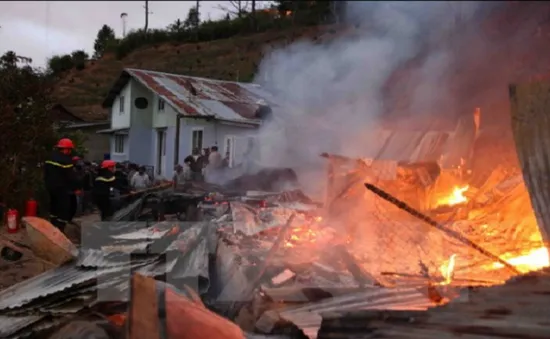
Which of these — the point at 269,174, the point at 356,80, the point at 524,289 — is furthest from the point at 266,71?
the point at 524,289

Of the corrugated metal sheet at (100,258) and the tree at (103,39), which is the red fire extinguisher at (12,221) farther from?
the tree at (103,39)

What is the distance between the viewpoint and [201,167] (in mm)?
14656

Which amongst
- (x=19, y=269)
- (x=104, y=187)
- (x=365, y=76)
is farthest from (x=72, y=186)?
(x=365, y=76)

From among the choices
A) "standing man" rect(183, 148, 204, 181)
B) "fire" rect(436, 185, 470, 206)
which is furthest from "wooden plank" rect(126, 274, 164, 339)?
"standing man" rect(183, 148, 204, 181)

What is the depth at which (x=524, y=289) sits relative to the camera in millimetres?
4043

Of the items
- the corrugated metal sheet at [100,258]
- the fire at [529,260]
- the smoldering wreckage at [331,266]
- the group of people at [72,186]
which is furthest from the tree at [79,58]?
the fire at [529,260]

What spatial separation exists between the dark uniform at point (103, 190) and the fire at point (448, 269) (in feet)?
19.8

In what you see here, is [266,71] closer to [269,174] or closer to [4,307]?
[269,174]

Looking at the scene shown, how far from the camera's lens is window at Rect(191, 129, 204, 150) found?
17455 millimetres

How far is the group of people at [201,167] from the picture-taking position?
14273 mm

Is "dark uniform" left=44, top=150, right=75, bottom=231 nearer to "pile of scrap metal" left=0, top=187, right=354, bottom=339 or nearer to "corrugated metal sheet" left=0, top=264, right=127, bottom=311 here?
"pile of scrap metal" left=0, top=187, right=354, bottom=339

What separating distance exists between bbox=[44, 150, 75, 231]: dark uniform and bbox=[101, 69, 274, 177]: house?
567cm

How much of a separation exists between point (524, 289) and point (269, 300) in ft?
6.66

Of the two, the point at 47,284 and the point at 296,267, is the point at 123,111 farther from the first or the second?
the point at 296,267
